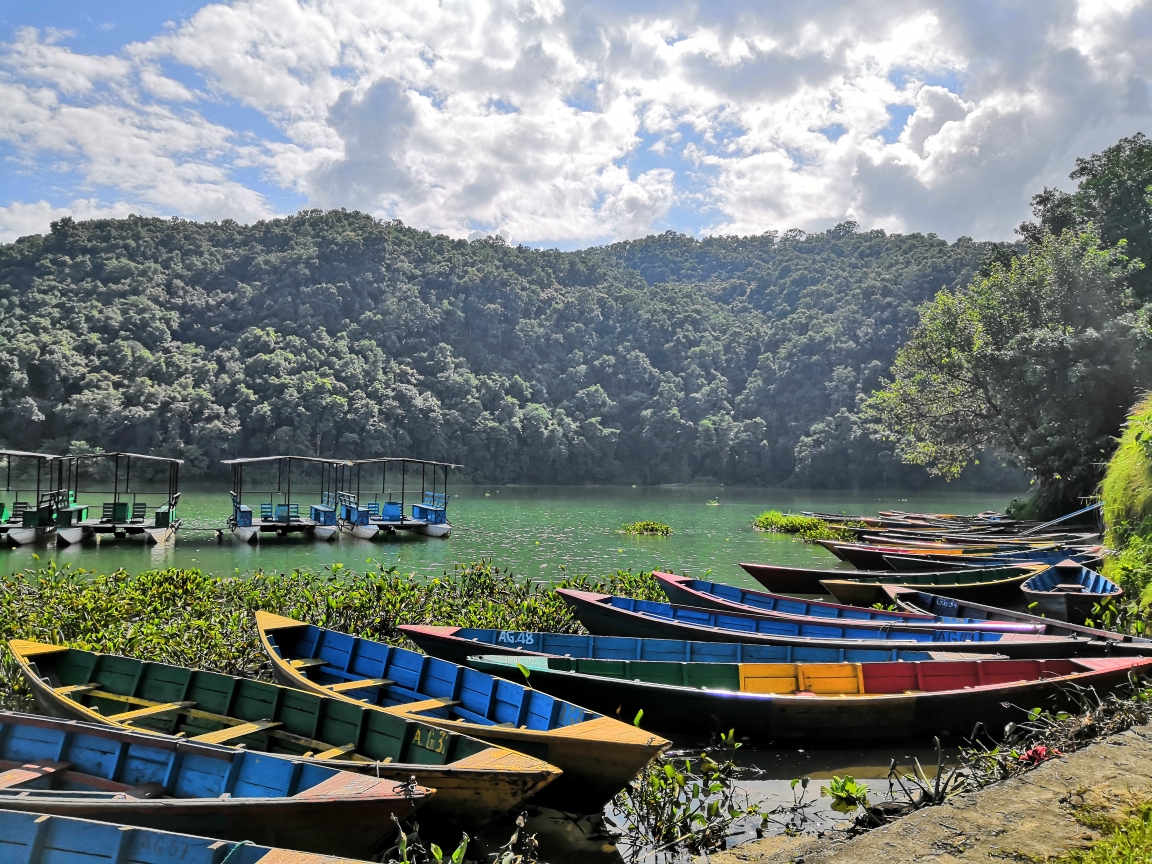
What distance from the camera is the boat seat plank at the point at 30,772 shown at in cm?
486

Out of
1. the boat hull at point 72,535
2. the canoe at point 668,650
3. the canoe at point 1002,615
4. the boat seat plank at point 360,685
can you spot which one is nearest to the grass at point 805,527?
the canoe at point 1002,615

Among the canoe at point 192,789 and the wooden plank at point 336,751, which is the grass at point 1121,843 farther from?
the wooden plank at point 336,751

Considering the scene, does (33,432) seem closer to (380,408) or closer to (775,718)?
(380,408)

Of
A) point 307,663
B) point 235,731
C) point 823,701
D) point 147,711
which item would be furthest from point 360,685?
point 823,701

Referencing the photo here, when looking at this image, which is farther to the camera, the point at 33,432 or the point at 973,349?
the point at 33,432

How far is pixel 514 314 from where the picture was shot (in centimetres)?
7931

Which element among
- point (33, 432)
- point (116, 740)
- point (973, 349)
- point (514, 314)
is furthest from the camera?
point (514, 314)

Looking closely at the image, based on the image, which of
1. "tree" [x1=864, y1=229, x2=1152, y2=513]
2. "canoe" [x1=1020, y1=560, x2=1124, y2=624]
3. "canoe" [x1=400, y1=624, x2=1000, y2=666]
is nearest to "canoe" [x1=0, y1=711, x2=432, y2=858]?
"canoe" [x1=400, y1=624, x2=1000, y2=666]

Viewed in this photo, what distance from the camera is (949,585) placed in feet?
46.0

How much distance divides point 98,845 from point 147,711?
2.73 metres

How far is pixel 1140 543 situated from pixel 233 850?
13.2 meters

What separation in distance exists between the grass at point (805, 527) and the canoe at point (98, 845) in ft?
76.9

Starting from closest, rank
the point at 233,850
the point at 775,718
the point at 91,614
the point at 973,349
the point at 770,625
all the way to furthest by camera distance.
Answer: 1. the point at 233,850
2. the point at 775,718
3. the point at 91,614
4. the point at 770,625
5. the point at 973,349

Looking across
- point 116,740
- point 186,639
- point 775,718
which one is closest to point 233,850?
point 116,740
